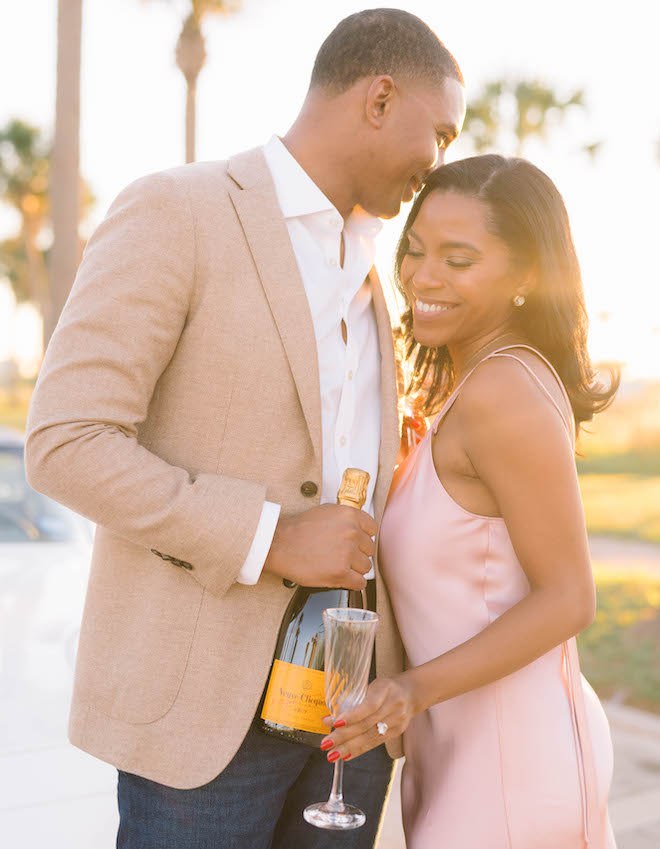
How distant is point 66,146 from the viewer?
6254 mm

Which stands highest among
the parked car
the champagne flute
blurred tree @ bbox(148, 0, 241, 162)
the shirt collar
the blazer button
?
blurred tree @ bbox(148, 0, 241, 162)

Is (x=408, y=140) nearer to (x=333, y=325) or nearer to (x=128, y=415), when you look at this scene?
(x=333, y=325)

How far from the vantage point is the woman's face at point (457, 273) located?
2.15 m

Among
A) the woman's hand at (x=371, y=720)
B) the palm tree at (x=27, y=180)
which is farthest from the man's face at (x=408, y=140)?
the palm tree at (x=27, y=180)

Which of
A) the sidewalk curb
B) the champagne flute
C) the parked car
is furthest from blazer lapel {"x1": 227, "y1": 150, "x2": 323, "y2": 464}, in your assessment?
the sidewalk curb

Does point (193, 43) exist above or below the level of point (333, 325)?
above

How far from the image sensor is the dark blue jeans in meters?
1.76

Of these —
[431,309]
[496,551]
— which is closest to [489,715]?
[496,551]

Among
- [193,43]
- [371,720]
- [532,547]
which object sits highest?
[193,43]

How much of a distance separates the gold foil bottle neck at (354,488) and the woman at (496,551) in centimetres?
23

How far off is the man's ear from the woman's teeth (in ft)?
1.39

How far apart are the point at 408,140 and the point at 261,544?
0.98 m

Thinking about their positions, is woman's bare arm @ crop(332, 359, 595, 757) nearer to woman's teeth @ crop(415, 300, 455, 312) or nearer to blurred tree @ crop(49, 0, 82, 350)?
woman's teeth @ crop(415, 300, 455, 312)

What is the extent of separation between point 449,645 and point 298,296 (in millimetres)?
801
